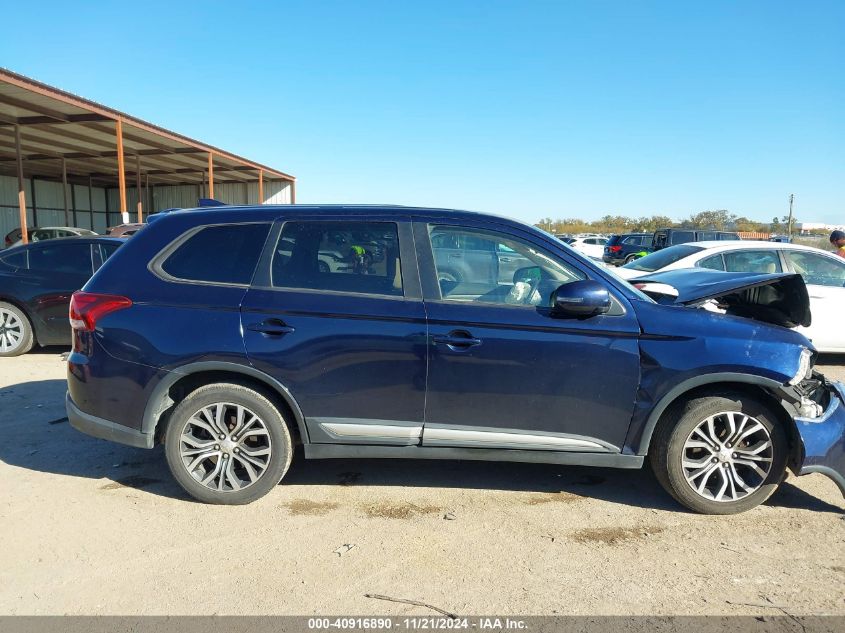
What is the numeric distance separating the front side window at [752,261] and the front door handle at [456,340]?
18.3 feet

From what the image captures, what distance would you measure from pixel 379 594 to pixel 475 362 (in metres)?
1.32

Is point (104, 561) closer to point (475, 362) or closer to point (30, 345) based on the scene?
point (475, 362)

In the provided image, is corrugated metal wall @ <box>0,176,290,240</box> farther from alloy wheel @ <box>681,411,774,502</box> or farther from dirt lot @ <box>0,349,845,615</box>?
alloy wheel @ <box>681,411,774,502</box>

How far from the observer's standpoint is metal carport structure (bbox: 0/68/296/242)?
16125mm

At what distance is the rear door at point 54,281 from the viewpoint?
23.3ft

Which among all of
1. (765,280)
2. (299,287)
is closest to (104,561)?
(299,287)

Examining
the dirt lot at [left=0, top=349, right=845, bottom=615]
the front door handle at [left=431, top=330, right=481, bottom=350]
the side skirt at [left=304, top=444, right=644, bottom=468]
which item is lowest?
the dirt lot at [left=0, top=349, right=845, bottom=615]

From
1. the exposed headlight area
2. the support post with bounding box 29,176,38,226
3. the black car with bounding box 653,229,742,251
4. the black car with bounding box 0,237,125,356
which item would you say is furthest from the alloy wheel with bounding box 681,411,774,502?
the support post with bounding box 29,176,38,226

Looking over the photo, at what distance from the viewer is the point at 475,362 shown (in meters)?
3.28

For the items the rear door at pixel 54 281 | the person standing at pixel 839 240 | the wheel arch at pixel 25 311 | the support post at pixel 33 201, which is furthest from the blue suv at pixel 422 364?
the support post at pixel 33 201

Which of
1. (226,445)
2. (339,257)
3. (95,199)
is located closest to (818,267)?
(339,257)

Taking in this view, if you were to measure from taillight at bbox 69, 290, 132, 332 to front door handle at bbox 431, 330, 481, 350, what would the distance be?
1906 mm

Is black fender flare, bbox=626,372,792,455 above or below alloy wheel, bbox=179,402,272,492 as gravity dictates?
above

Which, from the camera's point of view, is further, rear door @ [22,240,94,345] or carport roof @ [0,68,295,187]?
carport roof @ [0,68,295,187]
